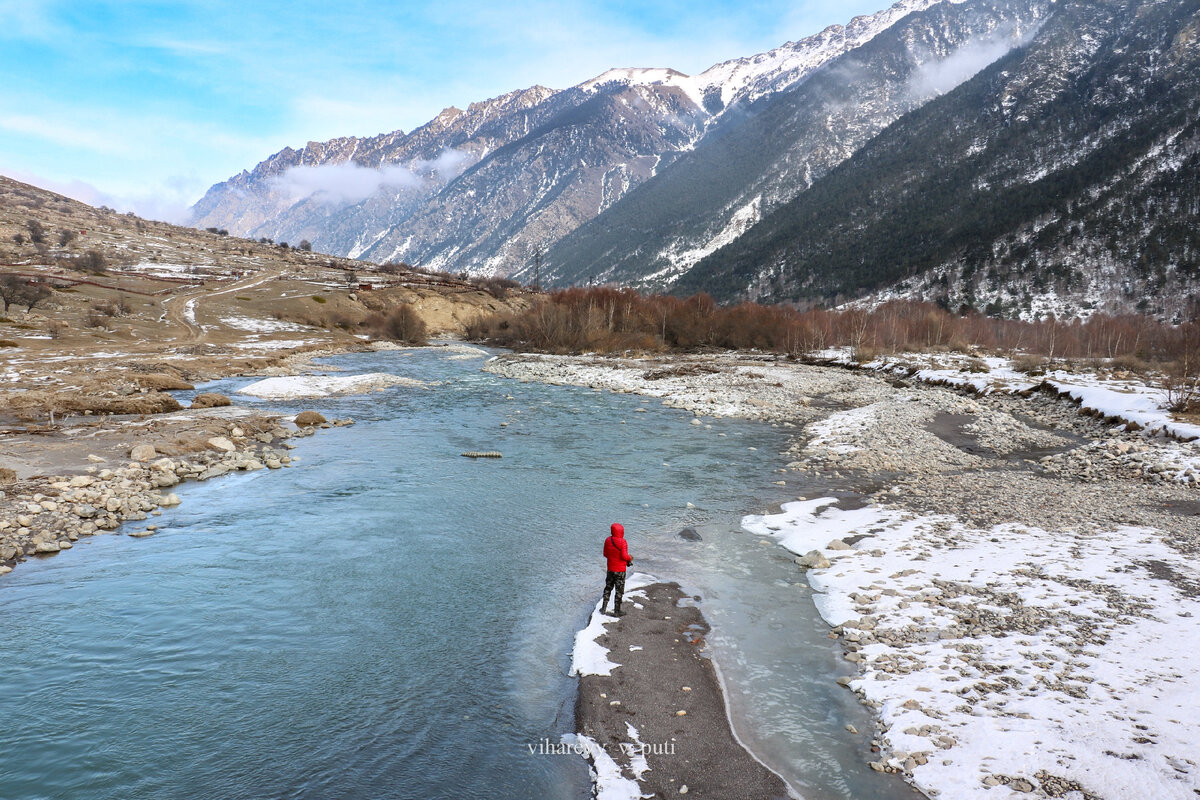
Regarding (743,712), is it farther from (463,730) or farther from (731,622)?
(463,730)

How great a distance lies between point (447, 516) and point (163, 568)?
6447mm

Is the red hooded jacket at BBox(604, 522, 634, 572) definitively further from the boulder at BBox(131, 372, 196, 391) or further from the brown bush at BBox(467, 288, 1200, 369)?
the brown bush at BBox(467, 288, 1200, 369)

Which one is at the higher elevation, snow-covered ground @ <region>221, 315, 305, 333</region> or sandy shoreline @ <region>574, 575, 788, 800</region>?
snow-covered ground @ <region>221, 315, 305, 333</region>

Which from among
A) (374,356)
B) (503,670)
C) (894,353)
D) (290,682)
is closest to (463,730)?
(503,670)

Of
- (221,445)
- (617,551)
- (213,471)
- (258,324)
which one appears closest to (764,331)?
(258,324)

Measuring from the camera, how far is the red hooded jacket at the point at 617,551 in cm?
1112

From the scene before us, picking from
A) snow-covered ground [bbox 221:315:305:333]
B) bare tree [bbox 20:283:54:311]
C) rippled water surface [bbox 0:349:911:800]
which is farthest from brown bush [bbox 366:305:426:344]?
rippled water surface [bbox 0:349:911:800]

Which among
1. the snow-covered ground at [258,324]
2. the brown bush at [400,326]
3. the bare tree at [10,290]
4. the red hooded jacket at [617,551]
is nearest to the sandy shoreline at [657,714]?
the red hooded jacket at [617,551]

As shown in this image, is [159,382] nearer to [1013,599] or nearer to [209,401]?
[209,401]

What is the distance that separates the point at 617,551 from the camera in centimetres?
1112

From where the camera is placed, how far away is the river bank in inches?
280

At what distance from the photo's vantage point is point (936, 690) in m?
8.55

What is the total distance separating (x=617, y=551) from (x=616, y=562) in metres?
0.22

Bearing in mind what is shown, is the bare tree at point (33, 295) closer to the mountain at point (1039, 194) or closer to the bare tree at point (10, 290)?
the bare tree at point (10, 290)
